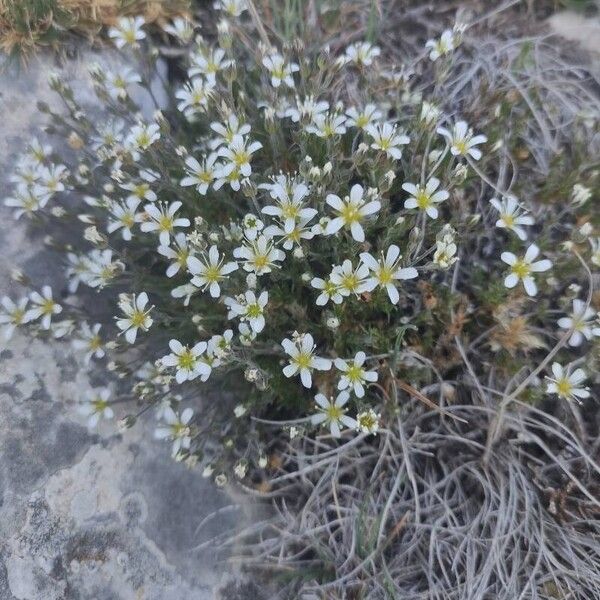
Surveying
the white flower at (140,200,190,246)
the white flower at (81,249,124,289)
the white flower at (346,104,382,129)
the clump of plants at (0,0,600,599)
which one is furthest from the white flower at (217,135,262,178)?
the white flower at (81,249,124,289)

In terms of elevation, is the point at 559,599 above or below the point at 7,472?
below

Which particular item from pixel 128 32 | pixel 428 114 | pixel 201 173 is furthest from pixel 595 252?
pixel 128 32

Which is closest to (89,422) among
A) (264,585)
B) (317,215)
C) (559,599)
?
(264,585)

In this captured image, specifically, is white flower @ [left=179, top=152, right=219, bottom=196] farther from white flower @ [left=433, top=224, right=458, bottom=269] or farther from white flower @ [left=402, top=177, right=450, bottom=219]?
white flower @ [left=433, top=224, right=458, bottom=269]

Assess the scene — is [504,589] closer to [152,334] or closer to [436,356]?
[436,356]

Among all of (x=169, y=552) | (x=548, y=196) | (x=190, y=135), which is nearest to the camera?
(x=169, y=552)

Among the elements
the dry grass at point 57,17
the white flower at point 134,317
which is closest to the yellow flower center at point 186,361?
the white flower at point 134,317

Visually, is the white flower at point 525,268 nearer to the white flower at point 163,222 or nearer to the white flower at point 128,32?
the white flower at point 163,222

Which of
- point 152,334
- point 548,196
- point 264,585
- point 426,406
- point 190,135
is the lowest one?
point 264,585
